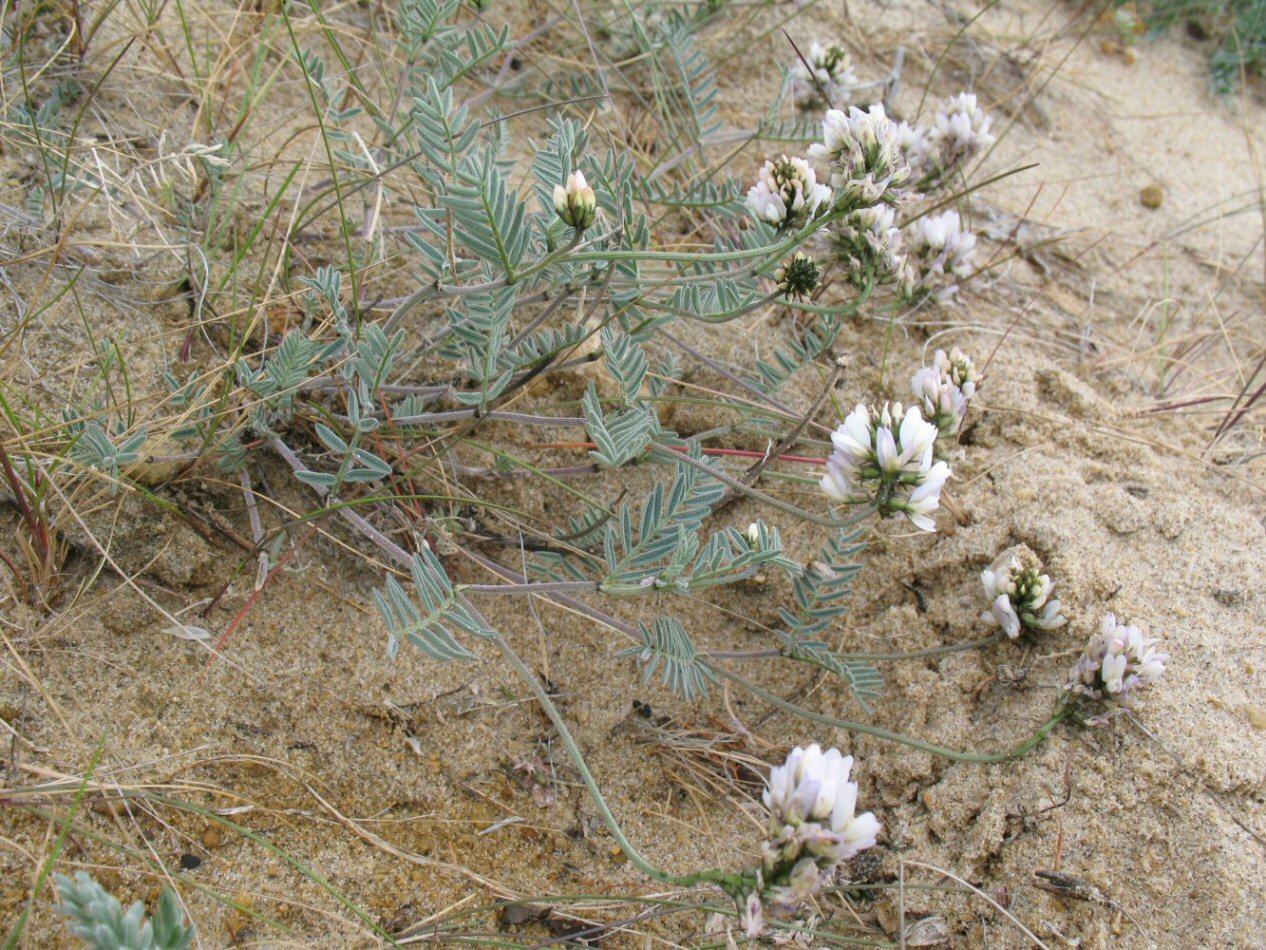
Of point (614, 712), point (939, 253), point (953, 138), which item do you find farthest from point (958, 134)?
point (614, 712)

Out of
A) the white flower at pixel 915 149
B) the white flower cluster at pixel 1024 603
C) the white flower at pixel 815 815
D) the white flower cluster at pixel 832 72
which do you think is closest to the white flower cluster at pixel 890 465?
the white flower cluster at pixel 1024 603

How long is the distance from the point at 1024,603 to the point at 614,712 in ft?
2.73

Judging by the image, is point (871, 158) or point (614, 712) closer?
point (871, 158)

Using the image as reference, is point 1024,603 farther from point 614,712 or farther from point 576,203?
point 576,203

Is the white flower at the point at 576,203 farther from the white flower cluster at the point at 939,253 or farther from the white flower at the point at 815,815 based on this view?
the white flower cluster at the point at 939,253

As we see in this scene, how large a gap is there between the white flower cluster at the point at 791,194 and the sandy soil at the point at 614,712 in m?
0.57

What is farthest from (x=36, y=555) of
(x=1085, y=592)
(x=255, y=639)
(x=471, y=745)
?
(x=1085, y=592)

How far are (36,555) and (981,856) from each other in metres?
1.73

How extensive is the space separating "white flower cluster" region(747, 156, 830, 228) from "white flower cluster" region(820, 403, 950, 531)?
1.47 feet

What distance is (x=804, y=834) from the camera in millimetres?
1340

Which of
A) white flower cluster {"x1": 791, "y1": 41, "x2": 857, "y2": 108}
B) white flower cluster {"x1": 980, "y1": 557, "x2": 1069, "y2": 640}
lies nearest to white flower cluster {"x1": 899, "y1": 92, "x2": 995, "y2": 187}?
white flower cluster {"x1": 791, "y1": 41, "x2": 857, "y2": 108}

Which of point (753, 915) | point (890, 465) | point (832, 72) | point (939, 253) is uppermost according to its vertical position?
point (832, 72)

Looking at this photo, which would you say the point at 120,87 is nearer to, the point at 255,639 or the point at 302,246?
the point at 302,246

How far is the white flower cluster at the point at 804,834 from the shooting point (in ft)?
4.40
